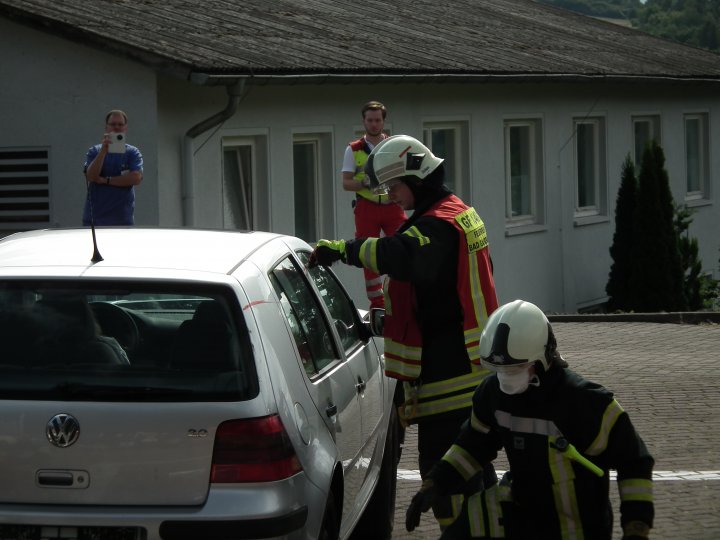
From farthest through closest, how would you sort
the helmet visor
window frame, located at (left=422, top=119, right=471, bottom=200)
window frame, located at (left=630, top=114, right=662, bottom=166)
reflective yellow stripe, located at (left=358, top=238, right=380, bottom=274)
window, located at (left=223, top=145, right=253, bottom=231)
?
window frame, located at (left=630, top=114, right=662, bottom=166) < window frame, located at (left=422, top=119, right=471, bottom=200) < window, located at (left=223, top=145, right=253, bottom=231) < reflective yellow stripe, located at (left=358, top=238, right=380, bottom=274) < the helmet visor

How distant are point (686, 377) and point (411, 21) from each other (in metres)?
9.39

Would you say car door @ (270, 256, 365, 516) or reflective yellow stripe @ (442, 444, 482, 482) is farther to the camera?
car door @ (270, 256, 365, 516)

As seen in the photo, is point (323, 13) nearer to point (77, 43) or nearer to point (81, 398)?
point (77, 43)

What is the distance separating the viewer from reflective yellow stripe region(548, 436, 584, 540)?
169 inches

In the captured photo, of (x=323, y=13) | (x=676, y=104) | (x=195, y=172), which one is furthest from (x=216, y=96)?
(x=676, y=104)

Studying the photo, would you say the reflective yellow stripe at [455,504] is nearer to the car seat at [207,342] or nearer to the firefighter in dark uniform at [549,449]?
the firefighter in dark uniform at [549,449]

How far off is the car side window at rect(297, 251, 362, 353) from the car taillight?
152 centimetres

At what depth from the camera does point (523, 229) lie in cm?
1952

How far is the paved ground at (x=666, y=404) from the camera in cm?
729

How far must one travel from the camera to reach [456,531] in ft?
14.8

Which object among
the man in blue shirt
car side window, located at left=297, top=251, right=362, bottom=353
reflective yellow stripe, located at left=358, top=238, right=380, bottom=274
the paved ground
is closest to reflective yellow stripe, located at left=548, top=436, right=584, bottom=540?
reflective yellow stripe, located at left=358, top=238, right=380, bottom=274

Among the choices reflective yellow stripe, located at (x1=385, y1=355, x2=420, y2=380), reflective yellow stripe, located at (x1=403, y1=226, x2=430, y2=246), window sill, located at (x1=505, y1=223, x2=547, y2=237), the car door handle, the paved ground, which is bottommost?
the paved ground

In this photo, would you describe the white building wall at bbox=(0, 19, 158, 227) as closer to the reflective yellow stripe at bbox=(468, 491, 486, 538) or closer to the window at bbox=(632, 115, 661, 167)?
the reflective yellow stripe at bbox=(468, 491, 486, 538)

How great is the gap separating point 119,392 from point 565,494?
4.75 ft
